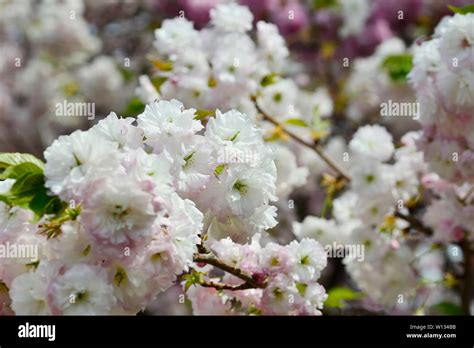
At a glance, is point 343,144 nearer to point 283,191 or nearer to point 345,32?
point 345,32

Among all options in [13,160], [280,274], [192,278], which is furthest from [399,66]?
[13,160]

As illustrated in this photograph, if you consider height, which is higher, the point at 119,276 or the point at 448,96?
the point at 448,96

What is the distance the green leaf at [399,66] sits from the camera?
2.94 m

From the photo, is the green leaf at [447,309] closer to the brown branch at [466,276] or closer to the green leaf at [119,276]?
the brown branch at [466,276]

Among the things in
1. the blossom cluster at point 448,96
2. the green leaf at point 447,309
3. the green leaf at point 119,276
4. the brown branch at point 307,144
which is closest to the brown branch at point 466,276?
the green leaf at point 447,309

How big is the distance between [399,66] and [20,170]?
1927 mm

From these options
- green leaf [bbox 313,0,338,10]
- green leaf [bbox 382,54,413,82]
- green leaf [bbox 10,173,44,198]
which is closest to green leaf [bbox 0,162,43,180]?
green leaf [bbox 10,173,44,198]

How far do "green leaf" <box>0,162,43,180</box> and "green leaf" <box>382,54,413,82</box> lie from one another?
1778 millimetres

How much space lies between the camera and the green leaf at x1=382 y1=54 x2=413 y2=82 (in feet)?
9.65

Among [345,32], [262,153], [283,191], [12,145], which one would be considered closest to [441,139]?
[283,191]

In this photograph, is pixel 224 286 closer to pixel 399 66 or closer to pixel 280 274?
pixel 280 274

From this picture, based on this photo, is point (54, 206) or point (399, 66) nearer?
point (54, 206)

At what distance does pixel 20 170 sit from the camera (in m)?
1.38

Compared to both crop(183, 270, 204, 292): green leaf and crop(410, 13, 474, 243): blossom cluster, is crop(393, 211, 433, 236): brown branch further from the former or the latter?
crop(183, 270, 204, 292): green leaf
